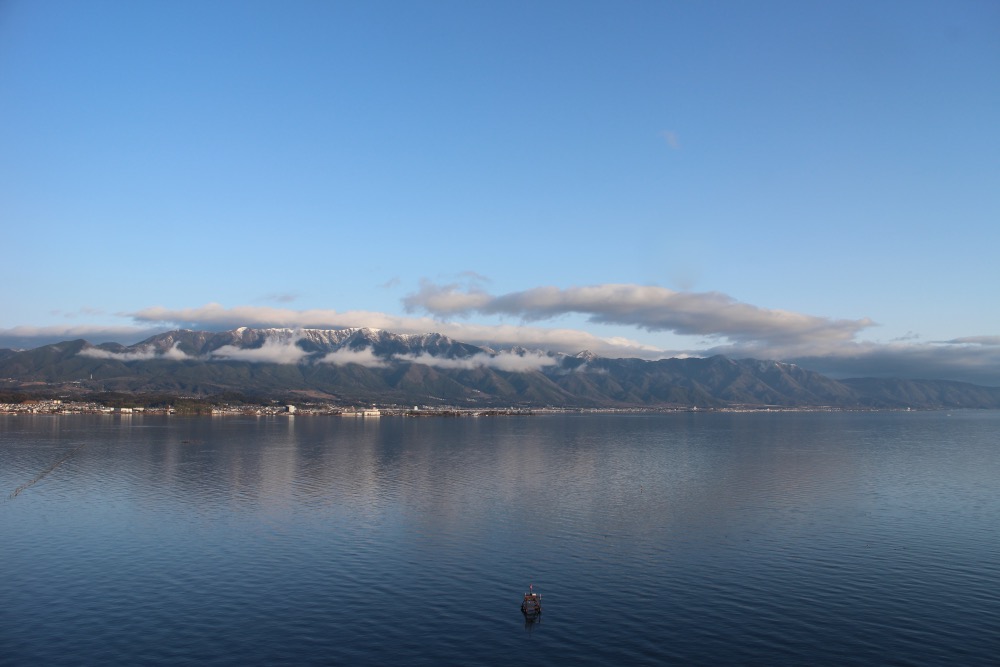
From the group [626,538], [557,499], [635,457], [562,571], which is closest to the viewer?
[562,571]

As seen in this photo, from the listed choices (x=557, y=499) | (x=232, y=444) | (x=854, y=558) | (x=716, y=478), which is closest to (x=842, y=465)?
(x=716, y=478)

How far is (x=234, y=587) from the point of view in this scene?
159 feet

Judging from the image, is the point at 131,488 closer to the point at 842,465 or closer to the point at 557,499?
the point at 557,499

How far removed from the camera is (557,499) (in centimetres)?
8769

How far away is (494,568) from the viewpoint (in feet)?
175

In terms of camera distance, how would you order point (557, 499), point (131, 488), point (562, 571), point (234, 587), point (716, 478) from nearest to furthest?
point (234, 587), point (562, 571), point (557, 499), point (131, 488), point (716, 478)

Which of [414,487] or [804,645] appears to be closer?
[804,645]

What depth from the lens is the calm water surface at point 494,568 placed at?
1496 inches

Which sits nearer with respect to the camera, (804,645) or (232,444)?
(804,645)

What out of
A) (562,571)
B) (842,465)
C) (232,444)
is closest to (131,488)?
(562,571)

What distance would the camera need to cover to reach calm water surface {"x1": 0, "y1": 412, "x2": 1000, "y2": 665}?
38000 millimetres

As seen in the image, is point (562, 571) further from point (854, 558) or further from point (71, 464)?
point (71, 464)

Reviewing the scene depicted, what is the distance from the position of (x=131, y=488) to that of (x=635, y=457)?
99.4 m

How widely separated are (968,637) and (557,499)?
52778mm
